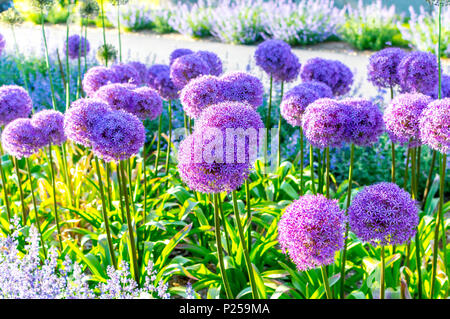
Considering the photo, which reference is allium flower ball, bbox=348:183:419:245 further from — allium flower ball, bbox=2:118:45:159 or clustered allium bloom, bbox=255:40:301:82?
clustered allium bloom, bbox=255:40:301:82

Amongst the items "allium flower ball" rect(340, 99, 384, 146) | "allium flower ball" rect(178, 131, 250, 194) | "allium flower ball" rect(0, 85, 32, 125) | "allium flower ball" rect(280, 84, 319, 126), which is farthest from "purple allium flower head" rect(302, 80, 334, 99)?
"allium flower ball" rect(0, 85, 32, 125)

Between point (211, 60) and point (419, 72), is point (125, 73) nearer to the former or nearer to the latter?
point (211, 60)

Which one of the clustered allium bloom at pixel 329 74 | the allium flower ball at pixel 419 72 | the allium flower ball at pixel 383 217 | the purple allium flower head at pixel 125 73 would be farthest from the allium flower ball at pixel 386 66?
the purple allium flower head at pixel 125 73

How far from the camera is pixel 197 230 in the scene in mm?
3600

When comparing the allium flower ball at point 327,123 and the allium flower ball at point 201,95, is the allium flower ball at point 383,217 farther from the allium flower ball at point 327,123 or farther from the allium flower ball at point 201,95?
the allium flower ball at point 201,95

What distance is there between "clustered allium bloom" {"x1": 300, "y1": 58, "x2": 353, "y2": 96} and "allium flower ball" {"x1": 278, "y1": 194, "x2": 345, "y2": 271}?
2.11 meters

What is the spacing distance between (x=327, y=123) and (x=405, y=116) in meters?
0.40

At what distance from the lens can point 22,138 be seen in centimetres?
295

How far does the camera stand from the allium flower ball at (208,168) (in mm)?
1973

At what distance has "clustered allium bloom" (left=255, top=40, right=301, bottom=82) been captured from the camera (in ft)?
12.9

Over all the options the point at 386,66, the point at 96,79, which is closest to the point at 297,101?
the point at 386,66

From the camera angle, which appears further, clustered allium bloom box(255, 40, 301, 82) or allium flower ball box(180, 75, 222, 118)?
clustered allium bloom box(255, 40, 301, 82)
